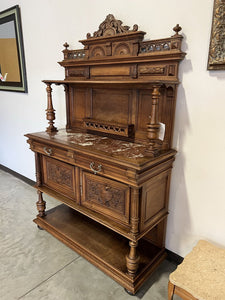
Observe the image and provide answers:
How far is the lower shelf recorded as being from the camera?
1677 mm

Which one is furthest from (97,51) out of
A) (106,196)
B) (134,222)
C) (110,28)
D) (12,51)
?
(12,51)

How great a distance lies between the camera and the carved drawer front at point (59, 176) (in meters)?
1.90

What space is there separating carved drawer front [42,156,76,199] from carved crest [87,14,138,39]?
112 cm

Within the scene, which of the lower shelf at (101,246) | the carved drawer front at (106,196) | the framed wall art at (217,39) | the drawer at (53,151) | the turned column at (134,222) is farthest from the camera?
the drawer at (53,151)

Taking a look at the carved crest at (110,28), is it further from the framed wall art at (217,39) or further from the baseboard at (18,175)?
the baseboard at (18,175)

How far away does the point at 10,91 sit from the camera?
319cm

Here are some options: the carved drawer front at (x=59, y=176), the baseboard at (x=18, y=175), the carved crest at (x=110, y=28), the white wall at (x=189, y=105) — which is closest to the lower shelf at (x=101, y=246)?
the white wall at (x=189, y=105)

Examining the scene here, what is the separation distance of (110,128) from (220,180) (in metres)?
0.90

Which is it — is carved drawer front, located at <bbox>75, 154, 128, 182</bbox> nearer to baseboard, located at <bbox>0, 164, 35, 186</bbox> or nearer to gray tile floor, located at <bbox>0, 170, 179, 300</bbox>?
gray tile floor, located at <bbox>0, 170, 179, 300</bbox>

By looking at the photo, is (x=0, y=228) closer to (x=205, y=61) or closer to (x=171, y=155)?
(x=171, y=155)

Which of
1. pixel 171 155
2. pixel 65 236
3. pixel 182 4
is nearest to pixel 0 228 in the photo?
pixel 65 236

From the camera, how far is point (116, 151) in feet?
5.18

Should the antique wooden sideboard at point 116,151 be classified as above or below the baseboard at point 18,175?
above

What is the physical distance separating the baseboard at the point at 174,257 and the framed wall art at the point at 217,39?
1475mm
